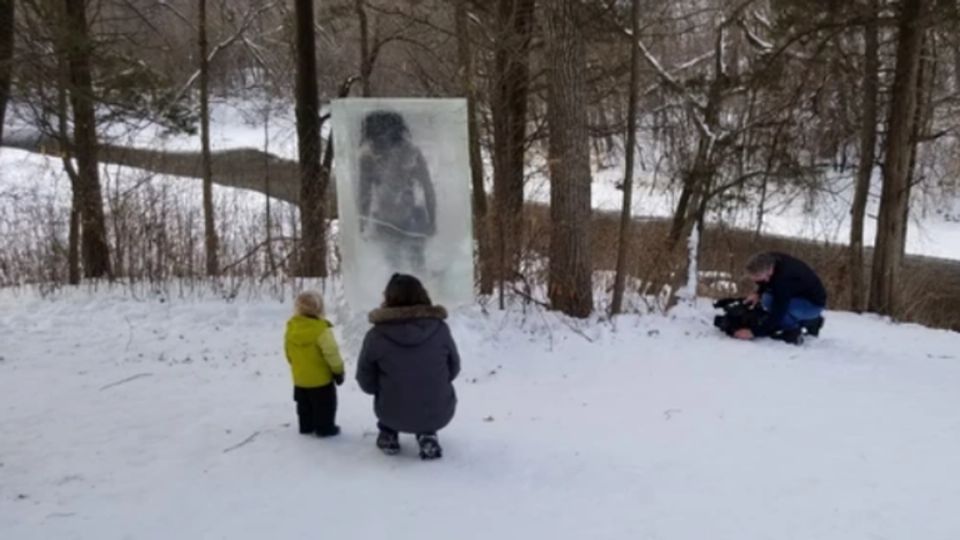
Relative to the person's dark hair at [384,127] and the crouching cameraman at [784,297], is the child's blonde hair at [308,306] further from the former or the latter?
the crouching cameraman at [784,297]

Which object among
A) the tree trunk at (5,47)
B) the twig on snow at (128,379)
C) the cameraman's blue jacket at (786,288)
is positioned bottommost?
the twig on snow at (128,379)

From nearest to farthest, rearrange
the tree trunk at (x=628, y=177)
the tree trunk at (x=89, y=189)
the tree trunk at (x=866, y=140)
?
the tree trunk at (x=628, y=177)
the tree trunk at (x=89, y=189)
the tree trunk at (x=866, y=140)

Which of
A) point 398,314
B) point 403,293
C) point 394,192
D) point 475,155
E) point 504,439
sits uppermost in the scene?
point 475,155

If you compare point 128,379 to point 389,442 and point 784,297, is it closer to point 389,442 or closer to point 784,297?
point 389,442

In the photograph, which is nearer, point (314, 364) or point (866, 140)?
point (314, 364)

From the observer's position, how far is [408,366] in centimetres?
502

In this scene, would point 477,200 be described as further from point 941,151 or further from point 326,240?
point 941,151

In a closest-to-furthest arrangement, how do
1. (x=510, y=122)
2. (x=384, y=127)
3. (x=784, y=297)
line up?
(x=384, y=127), (x=784, y=297), (x=510, y=122)

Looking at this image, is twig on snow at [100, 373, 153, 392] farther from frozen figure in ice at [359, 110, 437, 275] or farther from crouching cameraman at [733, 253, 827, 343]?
crouching cameraman at [733, 253, 827, 343]

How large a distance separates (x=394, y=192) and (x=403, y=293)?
2540 millimetres

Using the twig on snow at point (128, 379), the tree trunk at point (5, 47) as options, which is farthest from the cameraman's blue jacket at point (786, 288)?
the tree trunk at point (5, 47)

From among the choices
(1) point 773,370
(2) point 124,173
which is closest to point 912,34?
(1) point 773,370

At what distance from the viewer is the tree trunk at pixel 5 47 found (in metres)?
6.48

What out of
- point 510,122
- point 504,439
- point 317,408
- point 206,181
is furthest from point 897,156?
point 206,181
